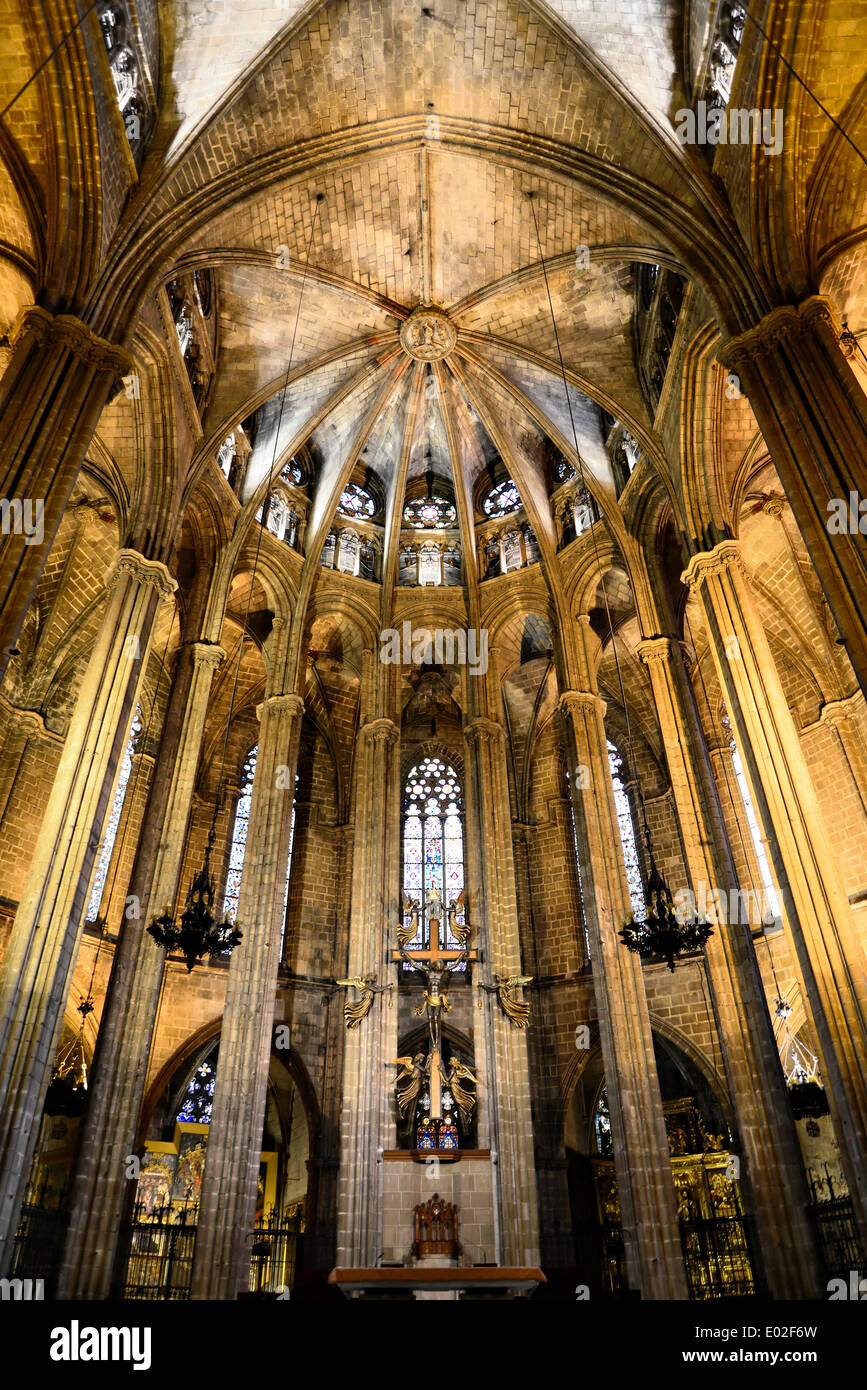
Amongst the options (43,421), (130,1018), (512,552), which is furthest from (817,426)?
(130,1018)

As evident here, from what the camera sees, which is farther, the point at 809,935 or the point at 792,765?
the point at 792,765

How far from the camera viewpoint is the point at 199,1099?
60.4 feet

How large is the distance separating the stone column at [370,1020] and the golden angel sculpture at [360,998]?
104mm

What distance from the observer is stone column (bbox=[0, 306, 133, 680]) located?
8.66 metres

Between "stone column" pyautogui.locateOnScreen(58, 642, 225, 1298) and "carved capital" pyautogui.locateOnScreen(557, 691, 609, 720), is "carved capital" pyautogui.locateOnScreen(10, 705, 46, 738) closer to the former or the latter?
"stone column" pyautogui.locateOnScreen(58, 642, 225, 1298)

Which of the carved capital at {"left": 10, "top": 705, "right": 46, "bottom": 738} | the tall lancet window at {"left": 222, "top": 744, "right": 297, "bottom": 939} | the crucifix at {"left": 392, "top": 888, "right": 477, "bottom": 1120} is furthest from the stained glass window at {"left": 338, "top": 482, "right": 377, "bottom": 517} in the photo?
the crucifix at {"left": 392, "top": 888, "right": 477, "bottom": 1120}

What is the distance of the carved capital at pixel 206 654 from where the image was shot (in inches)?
602

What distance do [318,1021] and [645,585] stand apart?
11.5 meters

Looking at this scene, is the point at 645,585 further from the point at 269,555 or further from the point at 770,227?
the point at 269,555

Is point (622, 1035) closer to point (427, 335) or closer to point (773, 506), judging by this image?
point (773, 506)

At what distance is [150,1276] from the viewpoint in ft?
50.8
